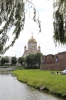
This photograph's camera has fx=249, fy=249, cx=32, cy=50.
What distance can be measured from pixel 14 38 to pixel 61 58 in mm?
56577

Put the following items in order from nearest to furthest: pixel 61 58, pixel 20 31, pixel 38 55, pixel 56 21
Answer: pixel 20 31 < pixel 56 21 < pixel 61 58 < pixel 38 55

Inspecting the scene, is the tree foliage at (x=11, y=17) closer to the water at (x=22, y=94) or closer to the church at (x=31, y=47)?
the water at (x=22, y=94)

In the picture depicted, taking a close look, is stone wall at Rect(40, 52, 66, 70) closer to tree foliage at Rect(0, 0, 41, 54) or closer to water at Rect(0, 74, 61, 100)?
water at Rect(0, 74, 61, 100)

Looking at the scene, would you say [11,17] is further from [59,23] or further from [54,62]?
[54,62]

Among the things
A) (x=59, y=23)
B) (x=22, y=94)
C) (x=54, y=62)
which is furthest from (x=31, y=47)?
(x=59, y=23)

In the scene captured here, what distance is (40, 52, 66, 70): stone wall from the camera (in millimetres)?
63688

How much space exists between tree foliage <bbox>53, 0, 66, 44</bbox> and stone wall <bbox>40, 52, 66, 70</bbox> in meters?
52.7

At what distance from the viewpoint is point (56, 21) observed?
10305 mm

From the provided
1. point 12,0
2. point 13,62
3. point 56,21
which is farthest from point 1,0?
point 13,62

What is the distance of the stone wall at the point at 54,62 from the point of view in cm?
6369

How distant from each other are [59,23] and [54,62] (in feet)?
197

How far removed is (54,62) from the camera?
6994cm

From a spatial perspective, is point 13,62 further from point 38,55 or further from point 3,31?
point 3,31

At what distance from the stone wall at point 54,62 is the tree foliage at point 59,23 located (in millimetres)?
52707
